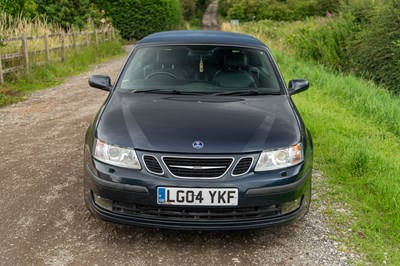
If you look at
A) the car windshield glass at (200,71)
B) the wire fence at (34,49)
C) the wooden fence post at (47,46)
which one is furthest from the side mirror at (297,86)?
the wooden fence post at (47,46)

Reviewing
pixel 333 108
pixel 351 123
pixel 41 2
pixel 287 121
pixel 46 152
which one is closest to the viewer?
pixel 287 121

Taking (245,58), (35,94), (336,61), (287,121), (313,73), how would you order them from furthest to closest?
(336,61) → (313,73) → (35,94) → (245,58) → (287,121)

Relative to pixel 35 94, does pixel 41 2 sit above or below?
above

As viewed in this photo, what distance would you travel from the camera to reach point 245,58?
4.61 metres

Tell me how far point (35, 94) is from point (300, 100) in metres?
5.87

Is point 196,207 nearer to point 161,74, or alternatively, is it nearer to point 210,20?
point 161,74

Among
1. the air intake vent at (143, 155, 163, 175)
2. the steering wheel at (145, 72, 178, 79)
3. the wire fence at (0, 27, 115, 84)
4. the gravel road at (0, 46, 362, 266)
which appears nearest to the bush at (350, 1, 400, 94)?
the gravel road at (0, 46, 362, 266)

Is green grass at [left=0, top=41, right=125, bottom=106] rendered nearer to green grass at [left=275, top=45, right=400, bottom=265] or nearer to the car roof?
the car roof

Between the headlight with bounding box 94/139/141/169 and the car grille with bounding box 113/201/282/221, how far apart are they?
0.95 feet

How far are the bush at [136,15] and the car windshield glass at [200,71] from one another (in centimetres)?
2673

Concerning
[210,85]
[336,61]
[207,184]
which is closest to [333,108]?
[210,85]

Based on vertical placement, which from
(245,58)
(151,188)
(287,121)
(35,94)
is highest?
(245,58)

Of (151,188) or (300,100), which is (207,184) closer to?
(151,188)

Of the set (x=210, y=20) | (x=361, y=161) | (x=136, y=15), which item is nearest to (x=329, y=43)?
(x=361, y=161)
